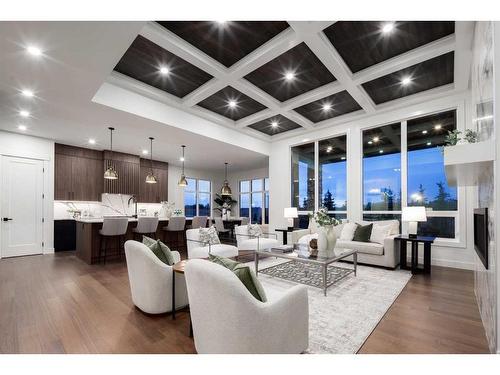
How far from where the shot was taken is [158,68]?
12.1 ft

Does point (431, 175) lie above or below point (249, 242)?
above

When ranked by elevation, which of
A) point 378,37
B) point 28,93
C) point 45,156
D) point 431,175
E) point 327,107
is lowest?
point 431,175

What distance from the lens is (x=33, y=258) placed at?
5.41 metres

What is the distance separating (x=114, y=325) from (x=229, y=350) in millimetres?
1488

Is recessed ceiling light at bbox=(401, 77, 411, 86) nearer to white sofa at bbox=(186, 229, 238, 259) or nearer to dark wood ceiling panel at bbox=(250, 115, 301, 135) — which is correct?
dark wood ceiling panel at bbox=(250, 115, 301, 135)

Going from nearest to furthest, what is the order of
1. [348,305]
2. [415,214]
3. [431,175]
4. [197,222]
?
[348,305], [415,214], [431,175], [197,222]

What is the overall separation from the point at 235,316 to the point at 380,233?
14.0ft

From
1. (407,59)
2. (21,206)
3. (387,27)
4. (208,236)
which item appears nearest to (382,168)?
(407,59)

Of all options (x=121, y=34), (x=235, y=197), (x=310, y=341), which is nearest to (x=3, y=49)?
(x=121, y=34)

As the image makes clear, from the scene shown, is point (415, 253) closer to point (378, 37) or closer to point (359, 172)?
point (359, 172)

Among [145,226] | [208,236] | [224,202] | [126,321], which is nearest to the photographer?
[126,321]

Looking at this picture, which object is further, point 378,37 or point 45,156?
point 45,156

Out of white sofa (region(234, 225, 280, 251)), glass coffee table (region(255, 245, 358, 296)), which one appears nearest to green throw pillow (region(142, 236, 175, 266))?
glass coffee table (region(255, 245, 358, 296))
